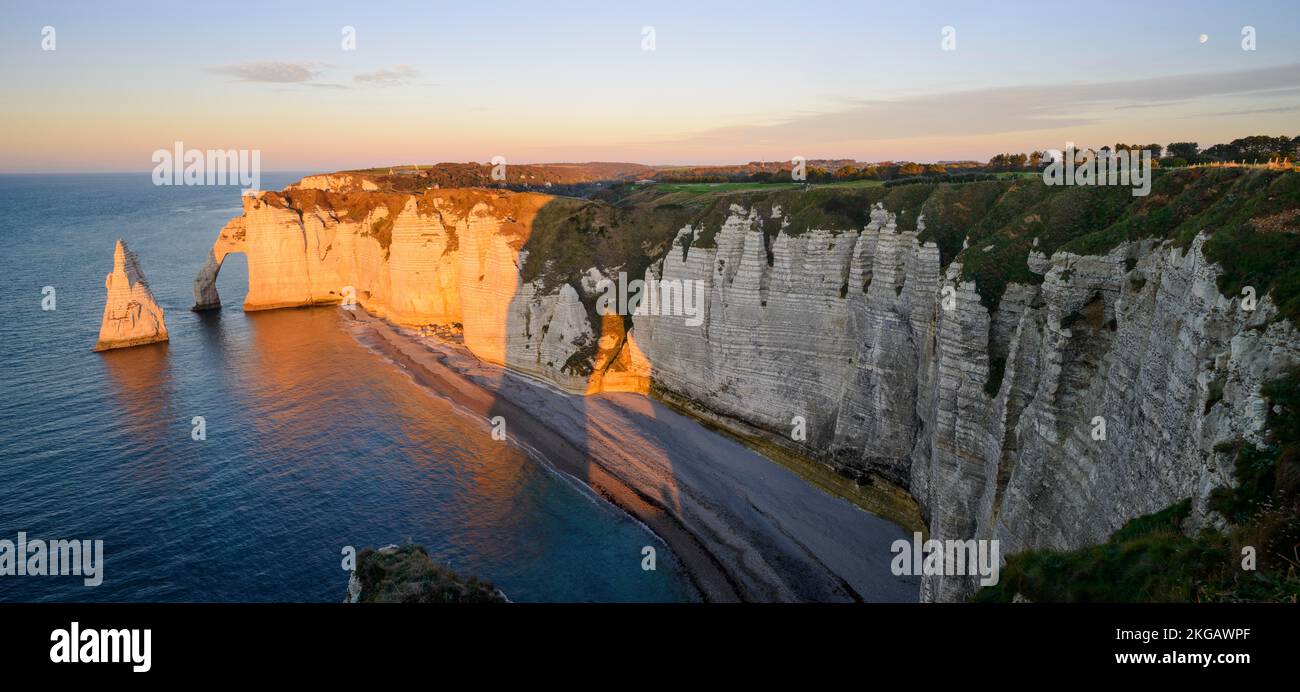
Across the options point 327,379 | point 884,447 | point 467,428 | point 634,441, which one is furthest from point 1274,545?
point 327,379

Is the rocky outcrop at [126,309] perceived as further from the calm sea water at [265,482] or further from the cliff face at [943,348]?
the cliff face at [943,348]

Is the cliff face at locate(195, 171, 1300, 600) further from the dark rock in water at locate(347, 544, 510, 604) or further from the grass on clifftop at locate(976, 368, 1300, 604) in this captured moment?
the dark rock in water at locate(347, 544, 510, 604)

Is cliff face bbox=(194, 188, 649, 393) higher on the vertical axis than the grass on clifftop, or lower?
higher

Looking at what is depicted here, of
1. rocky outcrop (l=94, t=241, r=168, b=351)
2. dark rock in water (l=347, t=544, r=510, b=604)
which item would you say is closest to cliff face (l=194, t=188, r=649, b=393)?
rocky outcrop (l=94, t=241, r=168, b=351)

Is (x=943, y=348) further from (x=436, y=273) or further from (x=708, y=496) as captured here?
(x=436, y=273)

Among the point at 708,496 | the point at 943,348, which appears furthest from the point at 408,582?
the point at 708,496

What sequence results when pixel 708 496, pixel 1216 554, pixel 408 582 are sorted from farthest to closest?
pixel 708 496, pixel 408 582, pixel 1216 554
